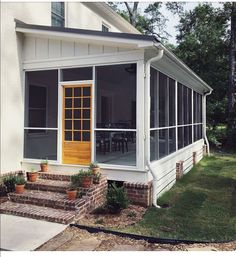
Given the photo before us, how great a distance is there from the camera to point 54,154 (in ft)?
25.7

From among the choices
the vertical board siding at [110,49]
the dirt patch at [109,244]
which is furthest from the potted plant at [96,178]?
the vertical board siding at [110,49]

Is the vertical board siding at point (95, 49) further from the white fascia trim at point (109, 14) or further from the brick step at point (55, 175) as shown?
the white fascia trim at point (109, 14)

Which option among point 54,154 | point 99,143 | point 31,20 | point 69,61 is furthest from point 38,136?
point 31,20

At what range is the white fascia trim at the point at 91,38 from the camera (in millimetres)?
5770

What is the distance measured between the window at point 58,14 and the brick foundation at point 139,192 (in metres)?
5.81

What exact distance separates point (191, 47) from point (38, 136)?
Result: 1554 cm

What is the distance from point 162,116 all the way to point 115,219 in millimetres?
3299

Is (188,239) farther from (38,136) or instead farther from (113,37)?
(38,136)

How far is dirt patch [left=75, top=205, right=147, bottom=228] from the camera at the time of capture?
5043 mm

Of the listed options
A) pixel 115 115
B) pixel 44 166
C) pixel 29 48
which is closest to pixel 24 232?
pixel 44 166

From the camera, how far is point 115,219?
5289 millimetres

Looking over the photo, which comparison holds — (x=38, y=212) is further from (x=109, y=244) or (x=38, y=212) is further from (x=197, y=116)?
(x=197, y=116)

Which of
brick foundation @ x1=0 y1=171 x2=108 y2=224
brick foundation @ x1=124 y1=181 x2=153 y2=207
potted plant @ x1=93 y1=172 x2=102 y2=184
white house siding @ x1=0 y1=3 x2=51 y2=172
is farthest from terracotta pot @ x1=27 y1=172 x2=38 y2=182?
brick foundation @ x1=124 y1=181 x2=153 y2=207

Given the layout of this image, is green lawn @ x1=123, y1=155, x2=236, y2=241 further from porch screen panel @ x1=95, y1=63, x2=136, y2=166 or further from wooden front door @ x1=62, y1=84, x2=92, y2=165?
wooden front door @ x1=62, y1=84, x2=92, y2=165
